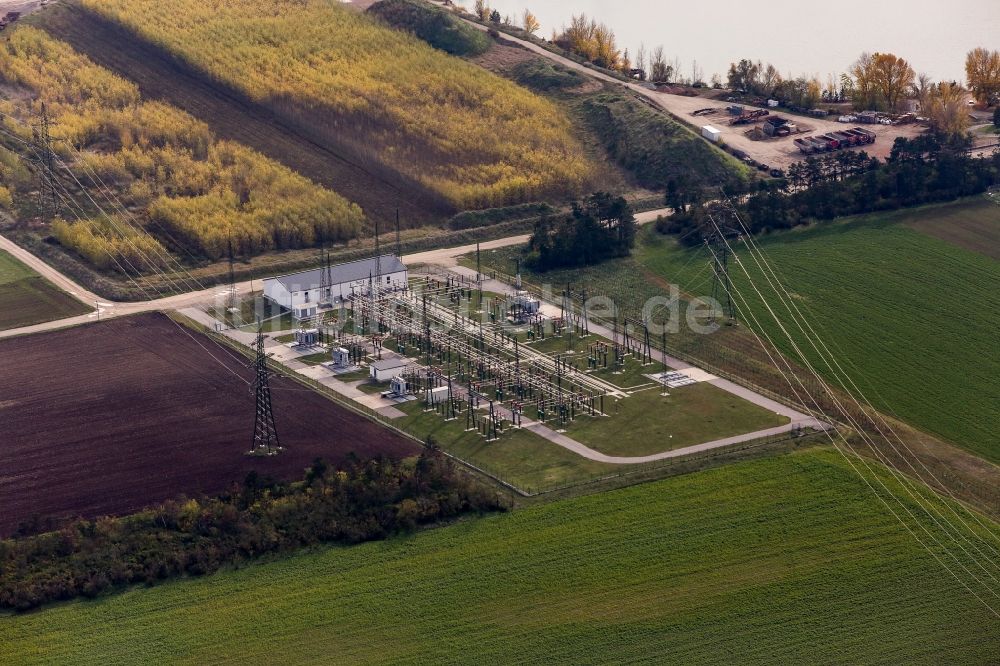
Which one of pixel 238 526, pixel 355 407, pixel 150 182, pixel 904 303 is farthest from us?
pixel 150 182

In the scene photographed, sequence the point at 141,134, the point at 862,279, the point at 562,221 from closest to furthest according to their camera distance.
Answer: the point at 862,279, the point at 562,221, the point at 141,134

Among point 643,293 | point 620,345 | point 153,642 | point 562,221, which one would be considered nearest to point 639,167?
point 562,221

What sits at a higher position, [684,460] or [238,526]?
[684,460]

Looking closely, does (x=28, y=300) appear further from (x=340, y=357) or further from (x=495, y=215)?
(x=495, y=215)

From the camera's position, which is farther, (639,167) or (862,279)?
(639,167)

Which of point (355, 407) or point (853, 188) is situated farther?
point (853, 188)

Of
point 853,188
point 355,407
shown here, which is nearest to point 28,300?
point 355,407

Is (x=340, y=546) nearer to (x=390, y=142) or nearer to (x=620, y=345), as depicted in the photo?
(x=620, y=345)
